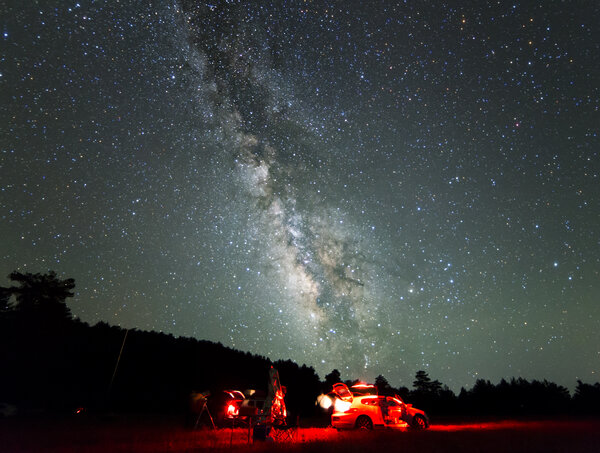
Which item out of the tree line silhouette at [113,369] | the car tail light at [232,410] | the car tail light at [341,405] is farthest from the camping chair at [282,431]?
the tree line silhouette at [113,369]

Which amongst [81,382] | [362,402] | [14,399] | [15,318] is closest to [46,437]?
[362,402]

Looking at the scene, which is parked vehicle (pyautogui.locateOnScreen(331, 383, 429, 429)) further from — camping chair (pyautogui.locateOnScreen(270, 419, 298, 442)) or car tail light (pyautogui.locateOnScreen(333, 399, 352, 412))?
camping chair (pyautogui.locateOnScreen(270, 419, 298, 442))

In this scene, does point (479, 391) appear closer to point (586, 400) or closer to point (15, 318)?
point (586, 400)

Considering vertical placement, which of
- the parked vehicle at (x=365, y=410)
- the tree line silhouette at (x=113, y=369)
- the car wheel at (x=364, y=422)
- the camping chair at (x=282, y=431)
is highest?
the tree line silhouette at (x=113, y=369)

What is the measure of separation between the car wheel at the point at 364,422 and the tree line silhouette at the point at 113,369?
1947 cm

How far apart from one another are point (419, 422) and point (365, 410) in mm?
3483

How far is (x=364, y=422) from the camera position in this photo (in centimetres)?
1669

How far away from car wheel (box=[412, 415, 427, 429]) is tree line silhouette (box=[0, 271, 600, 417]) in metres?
18.4

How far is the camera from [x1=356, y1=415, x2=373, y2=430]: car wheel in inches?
653

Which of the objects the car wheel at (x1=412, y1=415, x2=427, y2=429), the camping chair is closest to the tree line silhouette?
the car wheel at (x1=412, y1=415, x2=427, y2=429)

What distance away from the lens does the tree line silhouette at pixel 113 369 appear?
134ft

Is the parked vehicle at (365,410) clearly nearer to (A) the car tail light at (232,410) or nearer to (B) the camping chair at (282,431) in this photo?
(B) the camping chair at (282,431)

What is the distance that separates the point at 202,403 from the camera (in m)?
15.5

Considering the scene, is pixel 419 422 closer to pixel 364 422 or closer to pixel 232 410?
pixel 364 422
